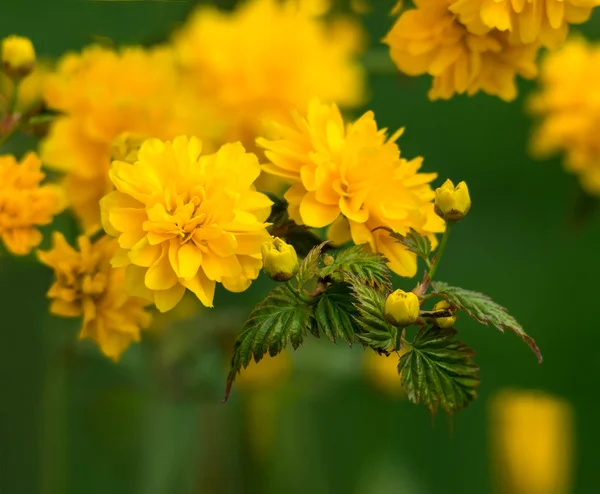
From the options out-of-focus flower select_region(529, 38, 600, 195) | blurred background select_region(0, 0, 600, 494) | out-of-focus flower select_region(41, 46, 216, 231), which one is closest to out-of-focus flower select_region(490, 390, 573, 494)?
blurred background select_region(0, 0, 600, 494)

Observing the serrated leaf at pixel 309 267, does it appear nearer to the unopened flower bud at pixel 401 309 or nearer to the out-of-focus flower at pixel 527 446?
the unopened flower bud at pixel 401 309

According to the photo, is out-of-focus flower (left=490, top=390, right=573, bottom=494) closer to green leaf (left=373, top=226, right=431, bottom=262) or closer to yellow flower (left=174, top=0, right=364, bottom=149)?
yellow flower (left=174, top=0, right=364, bottom=149)


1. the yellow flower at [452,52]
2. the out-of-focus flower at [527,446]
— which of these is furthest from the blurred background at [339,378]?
the yellow flower at [452,52]

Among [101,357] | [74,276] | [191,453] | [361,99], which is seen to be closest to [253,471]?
[191,453]

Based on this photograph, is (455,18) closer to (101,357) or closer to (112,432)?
(101,357)

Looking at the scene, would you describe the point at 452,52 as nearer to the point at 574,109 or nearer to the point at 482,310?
the point at 482,310
